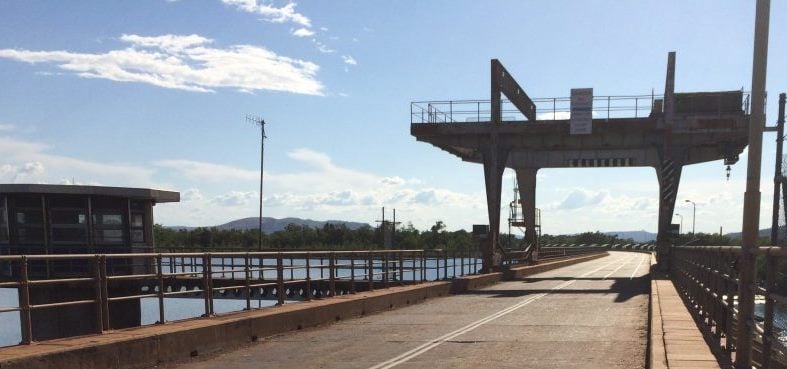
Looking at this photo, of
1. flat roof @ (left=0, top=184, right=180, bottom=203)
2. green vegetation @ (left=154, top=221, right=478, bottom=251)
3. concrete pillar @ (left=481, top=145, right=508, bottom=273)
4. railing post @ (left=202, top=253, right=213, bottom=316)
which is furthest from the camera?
green vegetation @ (left=154, top=221, right=478, bottom=251)

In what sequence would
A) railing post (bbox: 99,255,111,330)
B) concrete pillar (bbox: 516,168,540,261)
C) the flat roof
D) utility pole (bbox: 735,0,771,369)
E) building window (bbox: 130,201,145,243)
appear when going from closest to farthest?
utility pole (bbox: 735,0,771,369) → railing post (bbox: 99,255,111,330) → the flat roof → building window (bbox: 130,201,145,243) → concrete pillar (bbox: 516,168,540,261)

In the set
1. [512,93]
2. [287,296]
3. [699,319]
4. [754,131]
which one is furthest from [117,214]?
[754,131]

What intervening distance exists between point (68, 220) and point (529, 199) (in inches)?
1150

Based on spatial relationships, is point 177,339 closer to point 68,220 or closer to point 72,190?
point 72,190

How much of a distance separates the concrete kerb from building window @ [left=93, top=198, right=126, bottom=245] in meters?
16.5

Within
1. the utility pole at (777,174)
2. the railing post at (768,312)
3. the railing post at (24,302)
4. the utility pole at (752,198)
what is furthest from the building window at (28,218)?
the utility pole at (777,174)

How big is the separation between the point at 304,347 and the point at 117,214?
21.0 metres

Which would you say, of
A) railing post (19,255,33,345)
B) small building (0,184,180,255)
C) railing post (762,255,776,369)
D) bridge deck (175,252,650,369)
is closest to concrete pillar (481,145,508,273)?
bridge deck (175,252,650,369)

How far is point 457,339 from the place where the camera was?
449 inches

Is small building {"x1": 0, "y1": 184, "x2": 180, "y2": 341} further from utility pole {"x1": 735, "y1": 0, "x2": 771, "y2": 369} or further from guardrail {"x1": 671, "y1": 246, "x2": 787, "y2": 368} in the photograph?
utility pole {"x1": 735, "y1": 0, "x2": 771, "y2": 369}

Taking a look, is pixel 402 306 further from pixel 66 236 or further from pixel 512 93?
pixel 512 93

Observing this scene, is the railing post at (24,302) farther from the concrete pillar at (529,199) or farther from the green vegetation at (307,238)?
the green vegetation at (307,238)

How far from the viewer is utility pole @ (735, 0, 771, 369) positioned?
6.51 metres

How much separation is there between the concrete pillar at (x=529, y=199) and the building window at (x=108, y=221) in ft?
82.7
